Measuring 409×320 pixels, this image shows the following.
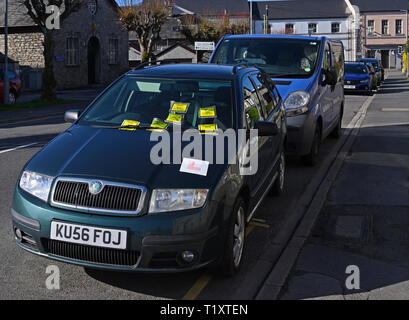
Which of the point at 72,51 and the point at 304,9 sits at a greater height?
the point at 304,9

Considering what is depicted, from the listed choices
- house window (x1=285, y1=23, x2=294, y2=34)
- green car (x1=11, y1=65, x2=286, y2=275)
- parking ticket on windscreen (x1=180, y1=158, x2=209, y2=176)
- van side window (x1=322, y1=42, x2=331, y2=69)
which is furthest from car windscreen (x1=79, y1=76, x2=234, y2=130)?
house window (x1=285, y1=23, x2=294, y2=34)

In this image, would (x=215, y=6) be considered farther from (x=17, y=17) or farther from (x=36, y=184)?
(x=36, y=184)

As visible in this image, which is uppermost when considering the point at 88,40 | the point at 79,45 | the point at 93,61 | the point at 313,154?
the point at 88,40

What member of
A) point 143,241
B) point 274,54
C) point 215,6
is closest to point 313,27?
point 215,6

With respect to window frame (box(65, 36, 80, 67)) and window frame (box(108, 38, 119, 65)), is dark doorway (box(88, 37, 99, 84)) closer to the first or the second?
window frame (box(108, 38, 119, 65))

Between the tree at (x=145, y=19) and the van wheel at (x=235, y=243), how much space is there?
37700mm

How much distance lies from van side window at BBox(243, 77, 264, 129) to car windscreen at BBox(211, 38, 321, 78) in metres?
3.82

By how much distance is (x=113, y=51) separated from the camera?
44188 mm

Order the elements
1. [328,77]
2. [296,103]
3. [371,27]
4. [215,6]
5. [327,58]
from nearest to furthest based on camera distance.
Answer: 1. [296,103]
2. [328,77]
3. [327,58]
4. [215,6]
5. [371,27]

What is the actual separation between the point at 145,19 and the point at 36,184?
131 feet

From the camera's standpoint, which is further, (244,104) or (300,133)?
(300,133)

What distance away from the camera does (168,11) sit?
4538cm
